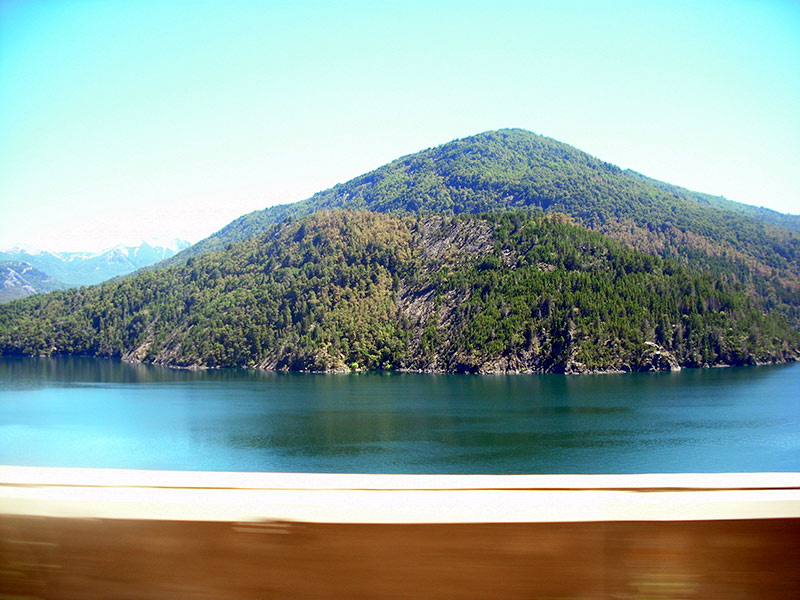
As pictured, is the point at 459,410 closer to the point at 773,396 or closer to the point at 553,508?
the point at 773,396

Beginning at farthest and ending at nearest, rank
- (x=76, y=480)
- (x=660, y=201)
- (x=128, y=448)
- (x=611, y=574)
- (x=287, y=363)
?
(x=660, y=201), (x=287, y=363), (x=128, y=448), (x=76, y=480), (x=611, y=574)

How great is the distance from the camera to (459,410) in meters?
56.2

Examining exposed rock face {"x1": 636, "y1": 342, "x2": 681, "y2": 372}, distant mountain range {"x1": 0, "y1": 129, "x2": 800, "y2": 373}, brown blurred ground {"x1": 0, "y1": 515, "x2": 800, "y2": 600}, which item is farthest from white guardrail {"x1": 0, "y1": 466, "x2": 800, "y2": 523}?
exposed rock face {"x1": 636, "y1": 342, "x2": 681, "y2": 372}

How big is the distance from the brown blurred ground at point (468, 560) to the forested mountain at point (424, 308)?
92.4m

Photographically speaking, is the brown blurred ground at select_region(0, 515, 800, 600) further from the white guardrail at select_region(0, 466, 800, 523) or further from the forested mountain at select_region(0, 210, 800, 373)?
the forested mountain at select_region(0, 210, 800, 373)

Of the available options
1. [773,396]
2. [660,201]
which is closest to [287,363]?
[773,396]

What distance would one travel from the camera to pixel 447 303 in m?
108

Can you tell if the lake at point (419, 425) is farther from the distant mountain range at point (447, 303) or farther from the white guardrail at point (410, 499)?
the white guardrail at point (410, 499)

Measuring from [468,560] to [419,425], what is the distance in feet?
156

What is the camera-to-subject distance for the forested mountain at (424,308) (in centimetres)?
9519

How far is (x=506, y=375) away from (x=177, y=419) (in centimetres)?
5098

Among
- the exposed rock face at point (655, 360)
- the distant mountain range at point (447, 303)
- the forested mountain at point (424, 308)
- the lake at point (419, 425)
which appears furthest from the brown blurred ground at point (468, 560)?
the exposed rock face at point (655, 360)

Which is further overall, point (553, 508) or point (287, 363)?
point (287, 363)

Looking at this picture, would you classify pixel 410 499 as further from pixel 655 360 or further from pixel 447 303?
pixel 447 303
